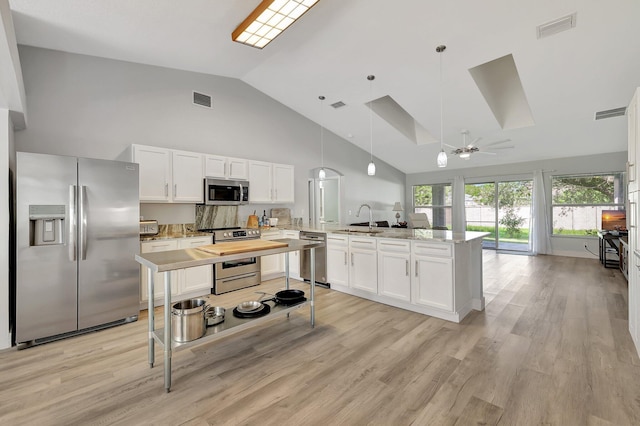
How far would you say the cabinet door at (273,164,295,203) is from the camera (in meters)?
5.39

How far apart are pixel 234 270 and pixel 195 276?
1.84ft

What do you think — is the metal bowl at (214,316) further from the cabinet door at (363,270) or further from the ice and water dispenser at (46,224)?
the cabinet door at (363,270)

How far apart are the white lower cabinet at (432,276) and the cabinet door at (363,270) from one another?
0.54 m

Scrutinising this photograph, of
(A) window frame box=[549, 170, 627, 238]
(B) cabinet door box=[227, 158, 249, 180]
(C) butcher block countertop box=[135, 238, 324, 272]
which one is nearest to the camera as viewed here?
(C) butcher block countertop box=[135, 238, 324, 272]

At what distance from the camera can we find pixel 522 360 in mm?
2352

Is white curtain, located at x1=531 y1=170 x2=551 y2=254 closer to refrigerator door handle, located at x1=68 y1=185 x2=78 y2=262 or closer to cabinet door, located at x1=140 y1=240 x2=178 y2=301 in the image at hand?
cabinet door, located at x1=140 y1=240 x2=178 y2=301

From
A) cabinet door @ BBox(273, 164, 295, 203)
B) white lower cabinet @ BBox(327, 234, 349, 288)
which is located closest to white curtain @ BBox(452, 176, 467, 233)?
cabinet door @ BBox(273, 164, 295, 203)

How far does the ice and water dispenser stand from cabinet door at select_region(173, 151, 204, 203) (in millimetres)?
1439

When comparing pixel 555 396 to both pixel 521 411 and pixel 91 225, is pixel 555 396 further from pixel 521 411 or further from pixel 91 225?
pixel 91 225

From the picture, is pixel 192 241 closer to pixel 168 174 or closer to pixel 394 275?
pixel 168 174

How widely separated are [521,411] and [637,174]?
6.77ft

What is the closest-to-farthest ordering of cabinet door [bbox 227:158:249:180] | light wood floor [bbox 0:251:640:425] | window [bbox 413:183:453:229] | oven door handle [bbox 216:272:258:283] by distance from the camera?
light wood floor [bbox 0:251:640:425] → oven door handle [bbox 216:272:258:283] → cabinet door [bbox 227:158:249:180] → window [bbox 413:183:453:229]

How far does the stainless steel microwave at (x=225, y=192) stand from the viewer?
174 inches

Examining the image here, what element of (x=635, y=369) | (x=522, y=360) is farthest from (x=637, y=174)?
(x=522, y=360)
